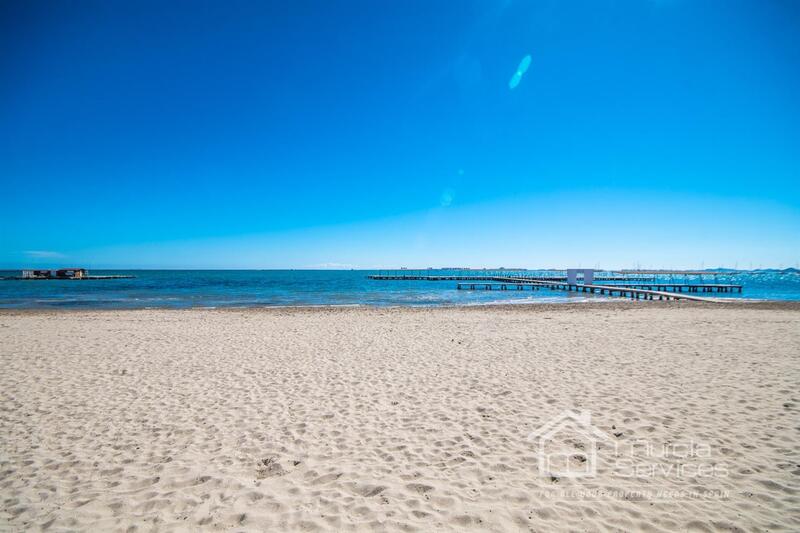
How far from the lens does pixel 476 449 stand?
4812 mm

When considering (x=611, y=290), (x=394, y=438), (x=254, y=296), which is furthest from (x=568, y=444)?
(x=611, y=290)

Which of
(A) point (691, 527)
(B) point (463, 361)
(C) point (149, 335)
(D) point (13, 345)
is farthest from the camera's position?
(C) point (149, 335)

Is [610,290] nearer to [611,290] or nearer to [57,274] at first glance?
[611,290]

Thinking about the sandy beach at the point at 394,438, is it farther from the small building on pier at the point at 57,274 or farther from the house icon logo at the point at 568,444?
the small building on pier at the point at 57,274

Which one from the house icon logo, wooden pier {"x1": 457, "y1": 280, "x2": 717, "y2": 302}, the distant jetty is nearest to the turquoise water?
wooden pier {"x1": 457, "y1": 280, "x2": 717, "y2": 302}

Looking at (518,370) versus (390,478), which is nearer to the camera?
(390,478)

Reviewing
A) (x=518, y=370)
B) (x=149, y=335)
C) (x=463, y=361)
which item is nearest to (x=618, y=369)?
(x=518, y=370)

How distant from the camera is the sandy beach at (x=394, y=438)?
362 cm

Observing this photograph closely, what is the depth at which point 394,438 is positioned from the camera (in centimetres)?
518

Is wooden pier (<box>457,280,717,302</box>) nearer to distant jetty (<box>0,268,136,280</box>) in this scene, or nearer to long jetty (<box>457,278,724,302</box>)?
long jetty (<box>457,278,724,302</box>)

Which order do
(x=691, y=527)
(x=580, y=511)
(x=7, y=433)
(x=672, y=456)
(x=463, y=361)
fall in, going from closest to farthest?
1. (x=691, y=527)
2. (x=580, y=511)
3. (x=672, y=456)
4. (x=7, y=433)
5. (x=463, y=361)

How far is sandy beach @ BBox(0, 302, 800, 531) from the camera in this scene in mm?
3621

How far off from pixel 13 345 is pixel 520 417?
1521cm

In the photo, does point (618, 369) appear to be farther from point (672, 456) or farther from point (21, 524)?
point (21, 524)
